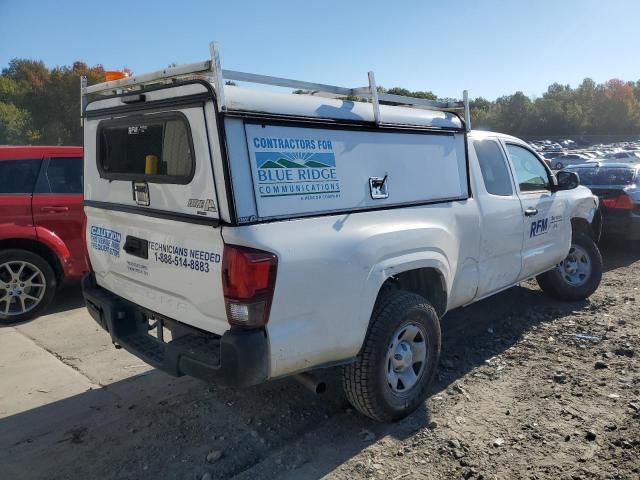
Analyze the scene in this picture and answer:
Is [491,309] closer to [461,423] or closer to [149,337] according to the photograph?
[461,423]

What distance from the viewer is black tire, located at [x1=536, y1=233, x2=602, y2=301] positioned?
222 inches

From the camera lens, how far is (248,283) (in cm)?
247

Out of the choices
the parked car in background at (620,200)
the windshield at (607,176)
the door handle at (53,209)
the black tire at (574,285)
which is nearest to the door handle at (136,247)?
the door handle at (53,209)

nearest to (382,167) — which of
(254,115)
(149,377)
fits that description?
(254,115)

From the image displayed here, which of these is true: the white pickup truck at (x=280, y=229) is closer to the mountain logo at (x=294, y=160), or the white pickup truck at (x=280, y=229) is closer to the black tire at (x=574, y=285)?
the mountain logo at (x=294, y=160)

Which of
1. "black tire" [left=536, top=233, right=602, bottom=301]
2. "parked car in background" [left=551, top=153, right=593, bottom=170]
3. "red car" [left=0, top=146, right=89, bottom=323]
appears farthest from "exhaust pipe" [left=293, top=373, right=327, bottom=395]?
"parked car in background" [left=551, top=153, right=593, bottom=170]

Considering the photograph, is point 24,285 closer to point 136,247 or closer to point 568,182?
point 136,247

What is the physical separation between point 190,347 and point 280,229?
834 millimetres

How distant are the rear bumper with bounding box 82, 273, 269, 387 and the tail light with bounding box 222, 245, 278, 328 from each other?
83 mm

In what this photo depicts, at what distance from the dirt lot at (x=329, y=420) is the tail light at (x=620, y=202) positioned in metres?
3.69

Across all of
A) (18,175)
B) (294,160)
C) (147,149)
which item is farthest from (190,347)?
(18,175)

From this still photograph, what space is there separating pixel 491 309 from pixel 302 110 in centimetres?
369

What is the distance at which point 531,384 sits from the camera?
383 cm

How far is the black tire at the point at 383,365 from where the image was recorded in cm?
306
